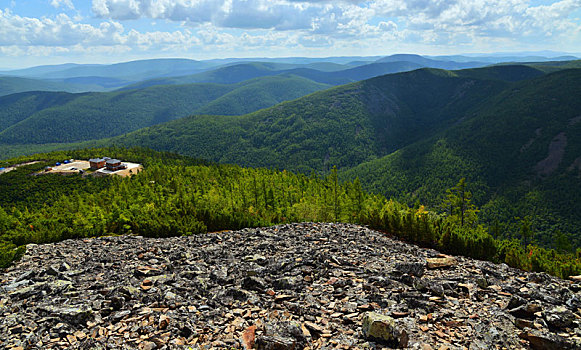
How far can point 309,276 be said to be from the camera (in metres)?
17.4

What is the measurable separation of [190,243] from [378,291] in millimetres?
16357

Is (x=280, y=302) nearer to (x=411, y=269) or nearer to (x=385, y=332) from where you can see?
(x=385, y=332)

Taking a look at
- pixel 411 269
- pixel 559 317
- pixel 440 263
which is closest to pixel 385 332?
pixel 411 269

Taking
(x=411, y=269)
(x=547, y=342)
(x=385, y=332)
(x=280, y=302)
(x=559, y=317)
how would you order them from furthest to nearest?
(x=411, y=269) → (x=280, y=302) → (x=559, y=317) → (x=385, y=332) → (x=547, y=342)

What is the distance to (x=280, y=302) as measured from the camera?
14.6m

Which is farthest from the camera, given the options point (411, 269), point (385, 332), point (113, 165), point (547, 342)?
point (113, 165)

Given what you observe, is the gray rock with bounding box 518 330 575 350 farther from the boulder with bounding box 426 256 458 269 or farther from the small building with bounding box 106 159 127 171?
the small building with bounding box 106 159 127 171

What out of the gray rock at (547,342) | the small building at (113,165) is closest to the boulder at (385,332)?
the gray rock at (547,342)

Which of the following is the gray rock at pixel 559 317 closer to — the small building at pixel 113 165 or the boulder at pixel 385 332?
the boulder at pixel 385 332

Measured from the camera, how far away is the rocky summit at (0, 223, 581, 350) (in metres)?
11.7

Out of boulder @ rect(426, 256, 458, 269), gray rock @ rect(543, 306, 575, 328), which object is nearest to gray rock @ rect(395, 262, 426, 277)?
boulder @ rect(426, 256, 458, 269)

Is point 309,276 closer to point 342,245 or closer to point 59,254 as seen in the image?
point 342,245

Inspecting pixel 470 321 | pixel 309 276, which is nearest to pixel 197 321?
pixel 309 276

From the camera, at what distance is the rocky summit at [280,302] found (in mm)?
11742
